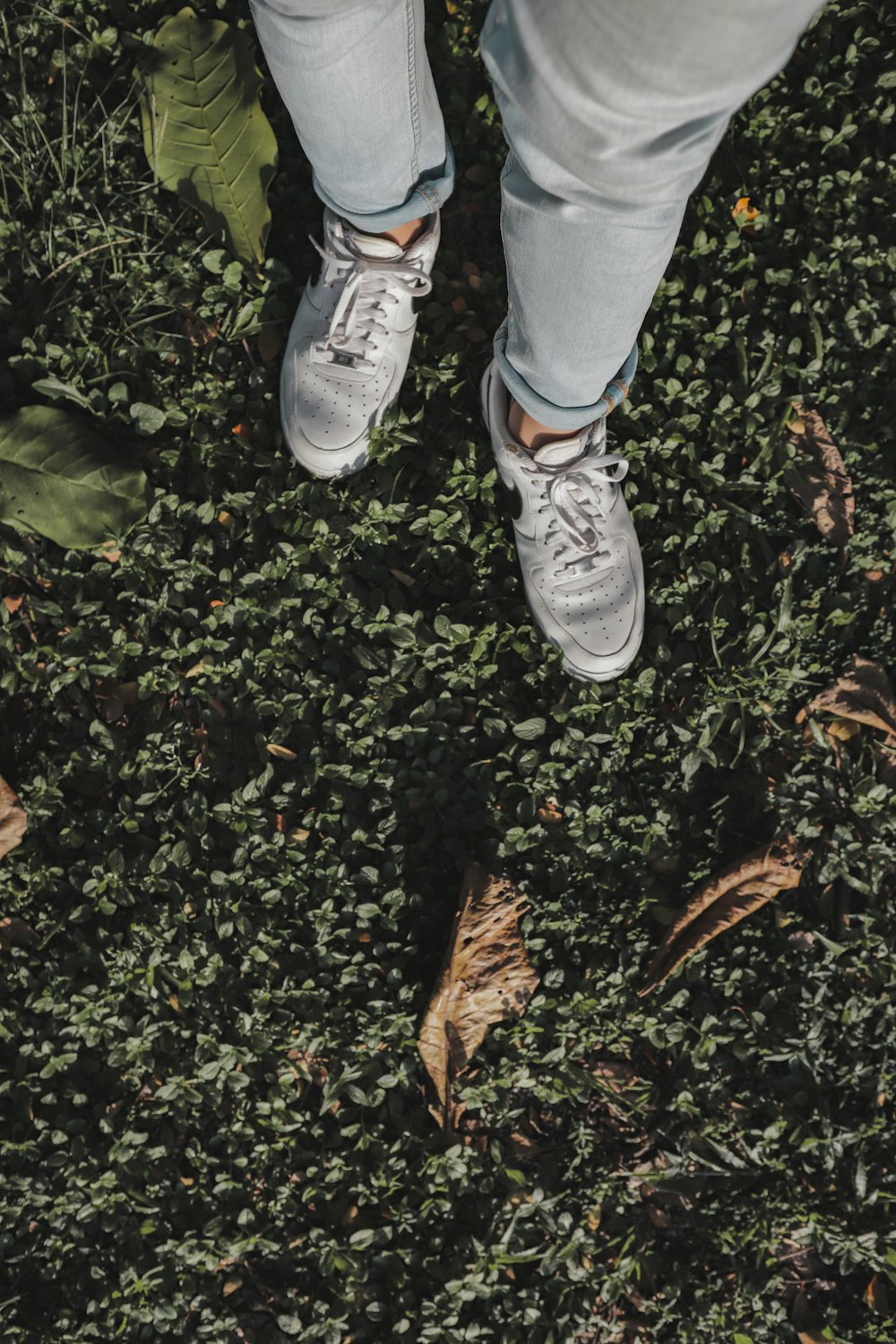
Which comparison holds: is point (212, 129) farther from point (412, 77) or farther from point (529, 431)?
point (529, 431)

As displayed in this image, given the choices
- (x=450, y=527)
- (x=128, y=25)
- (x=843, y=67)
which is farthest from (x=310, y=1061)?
(x=843, y=67)

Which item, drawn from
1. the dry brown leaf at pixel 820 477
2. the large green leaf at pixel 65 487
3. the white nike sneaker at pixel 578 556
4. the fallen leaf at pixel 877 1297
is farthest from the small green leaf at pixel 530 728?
the fallen leaf at pixel 877 1297

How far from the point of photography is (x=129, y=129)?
2701 mm

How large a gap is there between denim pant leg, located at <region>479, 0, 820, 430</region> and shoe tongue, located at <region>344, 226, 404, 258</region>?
0.77 m

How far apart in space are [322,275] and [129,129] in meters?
0.78

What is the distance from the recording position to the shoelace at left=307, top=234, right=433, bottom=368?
7.84 feet

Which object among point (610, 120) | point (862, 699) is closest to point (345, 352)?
point (610, 120)

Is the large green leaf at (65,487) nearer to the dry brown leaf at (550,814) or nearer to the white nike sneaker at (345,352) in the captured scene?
the white nike sneaker at (345,352)

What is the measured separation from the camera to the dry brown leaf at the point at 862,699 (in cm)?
243

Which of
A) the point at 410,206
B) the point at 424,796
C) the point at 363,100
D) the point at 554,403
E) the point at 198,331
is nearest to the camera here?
the point at 363,100

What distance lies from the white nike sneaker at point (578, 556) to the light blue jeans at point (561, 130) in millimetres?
257

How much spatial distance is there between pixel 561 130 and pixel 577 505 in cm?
120

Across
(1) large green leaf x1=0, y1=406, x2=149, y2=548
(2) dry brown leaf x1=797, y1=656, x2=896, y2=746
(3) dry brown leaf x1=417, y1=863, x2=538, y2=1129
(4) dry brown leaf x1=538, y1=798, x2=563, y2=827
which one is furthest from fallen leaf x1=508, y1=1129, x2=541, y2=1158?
(1) large green leaf x1=0, y1=406, x2=149, y2=548

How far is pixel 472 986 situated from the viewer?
227 centimetres
